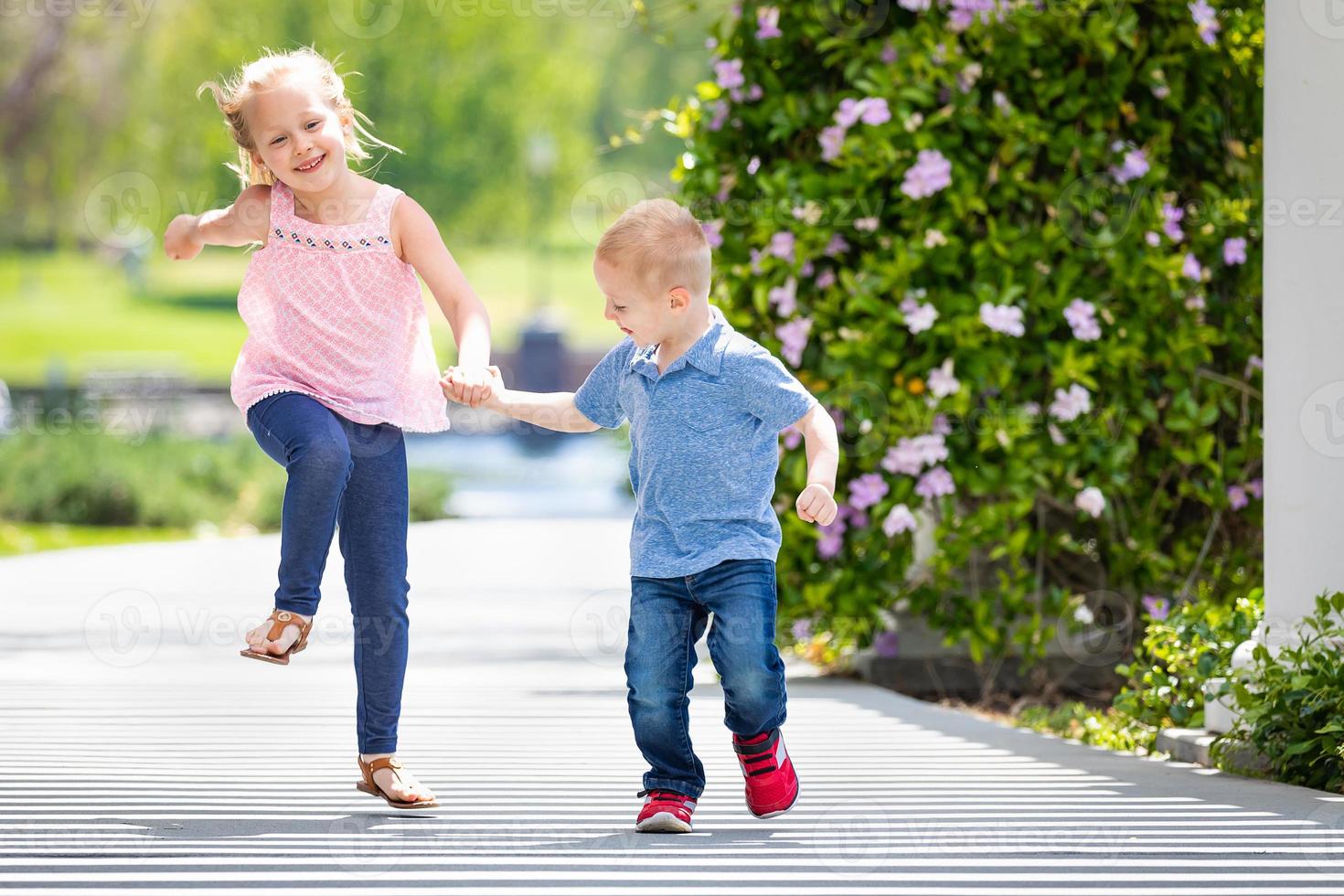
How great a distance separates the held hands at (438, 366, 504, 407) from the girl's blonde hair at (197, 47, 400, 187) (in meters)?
0.50

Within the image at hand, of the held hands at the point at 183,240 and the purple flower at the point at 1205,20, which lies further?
the purple flower at the point at 1205,20

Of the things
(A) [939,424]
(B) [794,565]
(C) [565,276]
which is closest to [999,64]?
(A) [939,424]

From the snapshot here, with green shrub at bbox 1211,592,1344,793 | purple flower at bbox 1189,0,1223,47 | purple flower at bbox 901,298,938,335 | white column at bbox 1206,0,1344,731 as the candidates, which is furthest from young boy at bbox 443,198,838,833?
purple flower at bbox 1189,0,1223,47

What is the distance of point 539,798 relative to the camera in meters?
4.12

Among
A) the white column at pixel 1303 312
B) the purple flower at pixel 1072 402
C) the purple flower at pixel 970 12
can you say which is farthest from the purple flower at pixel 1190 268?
the white column at pixel 1303 312

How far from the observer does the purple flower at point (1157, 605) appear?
5832mm

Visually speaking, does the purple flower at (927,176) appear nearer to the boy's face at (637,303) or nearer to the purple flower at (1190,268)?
the purple flower at (1190,268)

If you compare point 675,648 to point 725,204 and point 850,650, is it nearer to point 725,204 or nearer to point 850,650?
point 725,204

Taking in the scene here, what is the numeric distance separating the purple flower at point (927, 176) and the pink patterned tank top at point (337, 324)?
8.26 feet

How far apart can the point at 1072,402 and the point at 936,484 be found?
531 millimetres

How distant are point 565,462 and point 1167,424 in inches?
941

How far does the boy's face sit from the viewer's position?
3.64m

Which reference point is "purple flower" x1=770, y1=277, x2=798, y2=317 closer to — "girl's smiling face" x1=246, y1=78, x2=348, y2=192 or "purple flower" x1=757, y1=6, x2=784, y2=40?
"purple flower" x1=757, y1=6, x2=784, y2=40

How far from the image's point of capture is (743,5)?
6.43 metres
